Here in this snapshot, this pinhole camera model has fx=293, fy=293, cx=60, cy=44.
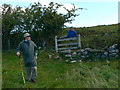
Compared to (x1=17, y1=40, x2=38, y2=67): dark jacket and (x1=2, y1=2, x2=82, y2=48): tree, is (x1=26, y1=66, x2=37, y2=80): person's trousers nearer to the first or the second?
(x1=17, y1=40, x2=38, y2=67): dark jacket

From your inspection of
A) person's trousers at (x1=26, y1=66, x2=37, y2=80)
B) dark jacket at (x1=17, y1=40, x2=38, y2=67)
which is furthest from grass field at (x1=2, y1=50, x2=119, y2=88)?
dark jacket at (x1=17, y1=40, x2=38, y2=67)

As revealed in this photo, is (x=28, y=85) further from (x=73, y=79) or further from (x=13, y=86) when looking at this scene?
(x=73, y=79)

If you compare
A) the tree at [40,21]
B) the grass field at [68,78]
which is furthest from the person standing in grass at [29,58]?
the tree at [40,21]

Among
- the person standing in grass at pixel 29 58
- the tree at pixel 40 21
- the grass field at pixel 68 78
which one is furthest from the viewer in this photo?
the tree at pixel 40 21

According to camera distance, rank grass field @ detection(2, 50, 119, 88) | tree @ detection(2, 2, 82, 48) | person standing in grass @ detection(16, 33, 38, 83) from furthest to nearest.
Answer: tree @ detection(2, 2, 82, 48), person standing in grass @ detection(16, 33, 38, 83), grass field @ detection(2, 50, 119, 88)

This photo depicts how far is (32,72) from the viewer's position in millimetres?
11477

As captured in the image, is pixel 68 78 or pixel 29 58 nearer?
pixel 68 78

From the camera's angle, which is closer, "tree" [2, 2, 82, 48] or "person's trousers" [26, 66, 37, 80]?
"person's trousers" [26, 66, 37, 80]

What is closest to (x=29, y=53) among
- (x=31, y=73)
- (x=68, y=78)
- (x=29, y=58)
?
(x=29, y=58)

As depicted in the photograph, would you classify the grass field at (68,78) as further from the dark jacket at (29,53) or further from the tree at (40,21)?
the tree at (40,21)

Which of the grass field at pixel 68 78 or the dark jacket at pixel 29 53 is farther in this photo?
the dark jacket at pixel 29 53

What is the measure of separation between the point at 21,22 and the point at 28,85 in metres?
12.6

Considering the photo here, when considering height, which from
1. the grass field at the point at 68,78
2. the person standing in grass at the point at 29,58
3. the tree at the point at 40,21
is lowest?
the grass field at the point at 68,78

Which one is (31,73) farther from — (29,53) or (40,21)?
A: (40,21)
